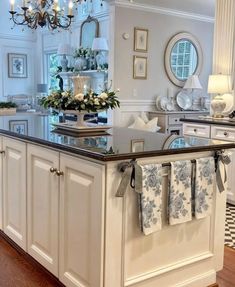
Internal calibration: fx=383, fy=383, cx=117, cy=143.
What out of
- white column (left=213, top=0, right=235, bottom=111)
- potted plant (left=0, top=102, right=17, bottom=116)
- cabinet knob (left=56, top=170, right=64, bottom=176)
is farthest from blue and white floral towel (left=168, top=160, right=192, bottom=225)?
potted plant (left=0, top=102, right=17, bottom=116)

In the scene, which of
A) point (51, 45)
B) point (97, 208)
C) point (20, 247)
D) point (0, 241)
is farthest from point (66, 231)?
point (51, 45)

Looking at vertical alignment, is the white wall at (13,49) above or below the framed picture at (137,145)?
above

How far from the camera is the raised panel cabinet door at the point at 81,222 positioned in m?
1.92

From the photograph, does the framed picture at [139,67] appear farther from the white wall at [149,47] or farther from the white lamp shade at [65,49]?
the white lamp shade at [65,49]

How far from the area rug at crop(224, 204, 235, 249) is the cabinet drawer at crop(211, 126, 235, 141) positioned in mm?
760

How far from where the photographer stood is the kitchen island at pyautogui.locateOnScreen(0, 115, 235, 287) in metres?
1.93

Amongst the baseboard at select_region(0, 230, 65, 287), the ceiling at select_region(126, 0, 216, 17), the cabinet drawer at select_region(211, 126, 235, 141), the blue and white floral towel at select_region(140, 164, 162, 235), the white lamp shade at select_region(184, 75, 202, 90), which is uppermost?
the ceiling at select_region(126, 0, 216, 17)

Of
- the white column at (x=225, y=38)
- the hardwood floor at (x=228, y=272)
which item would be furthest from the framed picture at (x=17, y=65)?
the hardwood floor at (x=228, y=272)

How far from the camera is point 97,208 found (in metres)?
1.91

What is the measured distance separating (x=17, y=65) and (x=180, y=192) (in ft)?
28.0

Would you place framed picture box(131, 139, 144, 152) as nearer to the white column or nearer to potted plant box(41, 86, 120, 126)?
potted plant box(41, 86, 120, 126)

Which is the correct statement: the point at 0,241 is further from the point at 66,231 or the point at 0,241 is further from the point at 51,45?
the point at 51,45

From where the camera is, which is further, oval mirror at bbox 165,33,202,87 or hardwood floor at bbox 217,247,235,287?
oval mirror at bbox 165,33,202,87

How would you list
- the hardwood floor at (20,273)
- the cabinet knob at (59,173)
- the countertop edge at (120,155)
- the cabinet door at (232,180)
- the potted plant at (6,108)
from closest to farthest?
the countertop edge at (120,155), the cabinet knob at (59,173), the hardwood floor at (20,273), the cabinet door at (232,180), the potted plant at (6,108)
